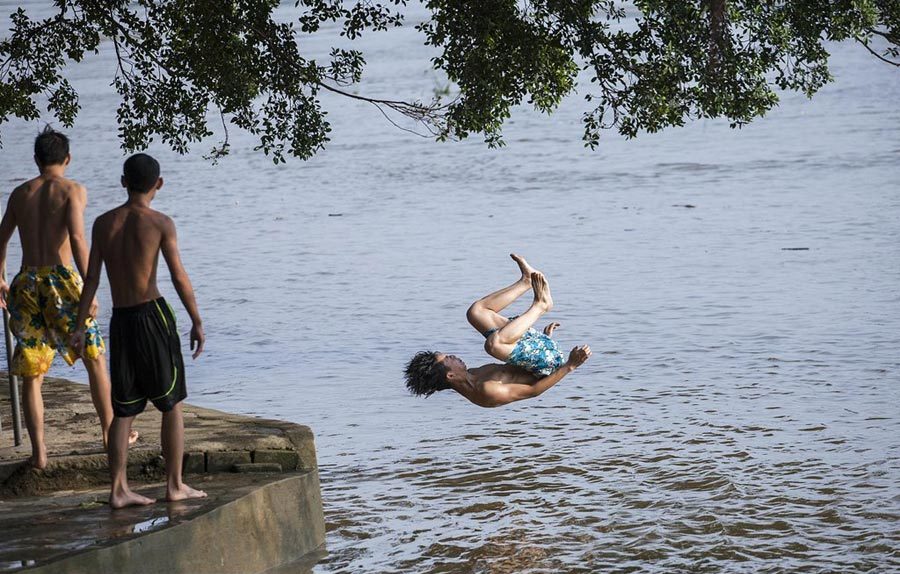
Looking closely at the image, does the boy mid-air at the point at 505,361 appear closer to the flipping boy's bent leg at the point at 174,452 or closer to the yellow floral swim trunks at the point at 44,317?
the flipping boy's bent leg at the point at 174,452

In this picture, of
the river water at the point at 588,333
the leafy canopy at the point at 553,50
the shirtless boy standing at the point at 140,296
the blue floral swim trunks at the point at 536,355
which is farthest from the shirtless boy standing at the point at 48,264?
the leafy canopy at the point at 553,50

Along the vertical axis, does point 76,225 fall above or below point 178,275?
above

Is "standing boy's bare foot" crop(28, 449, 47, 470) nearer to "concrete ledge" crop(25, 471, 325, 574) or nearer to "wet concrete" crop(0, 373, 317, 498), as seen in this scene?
"wet concrete" crop(0, 373, 317, 498)

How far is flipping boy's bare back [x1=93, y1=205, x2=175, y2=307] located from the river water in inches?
82.1

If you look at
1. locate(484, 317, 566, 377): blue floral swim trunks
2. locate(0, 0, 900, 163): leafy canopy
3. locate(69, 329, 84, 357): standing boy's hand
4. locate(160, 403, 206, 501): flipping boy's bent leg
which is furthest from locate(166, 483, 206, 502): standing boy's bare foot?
locate(0, 0, 900, 163): leafy canopy

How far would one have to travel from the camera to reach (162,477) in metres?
8.30

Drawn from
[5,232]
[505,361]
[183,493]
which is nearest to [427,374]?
[505,361]

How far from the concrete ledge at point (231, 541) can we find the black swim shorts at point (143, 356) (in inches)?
24.0

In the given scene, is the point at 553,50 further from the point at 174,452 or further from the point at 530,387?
the point at 174,452

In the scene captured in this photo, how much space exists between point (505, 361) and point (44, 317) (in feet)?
8.49

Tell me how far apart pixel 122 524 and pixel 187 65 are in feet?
19.2

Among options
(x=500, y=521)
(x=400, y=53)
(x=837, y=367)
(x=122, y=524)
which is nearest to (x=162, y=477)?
(x=122, y=524)

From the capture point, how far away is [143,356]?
7.02m

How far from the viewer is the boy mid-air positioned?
8.59 m
